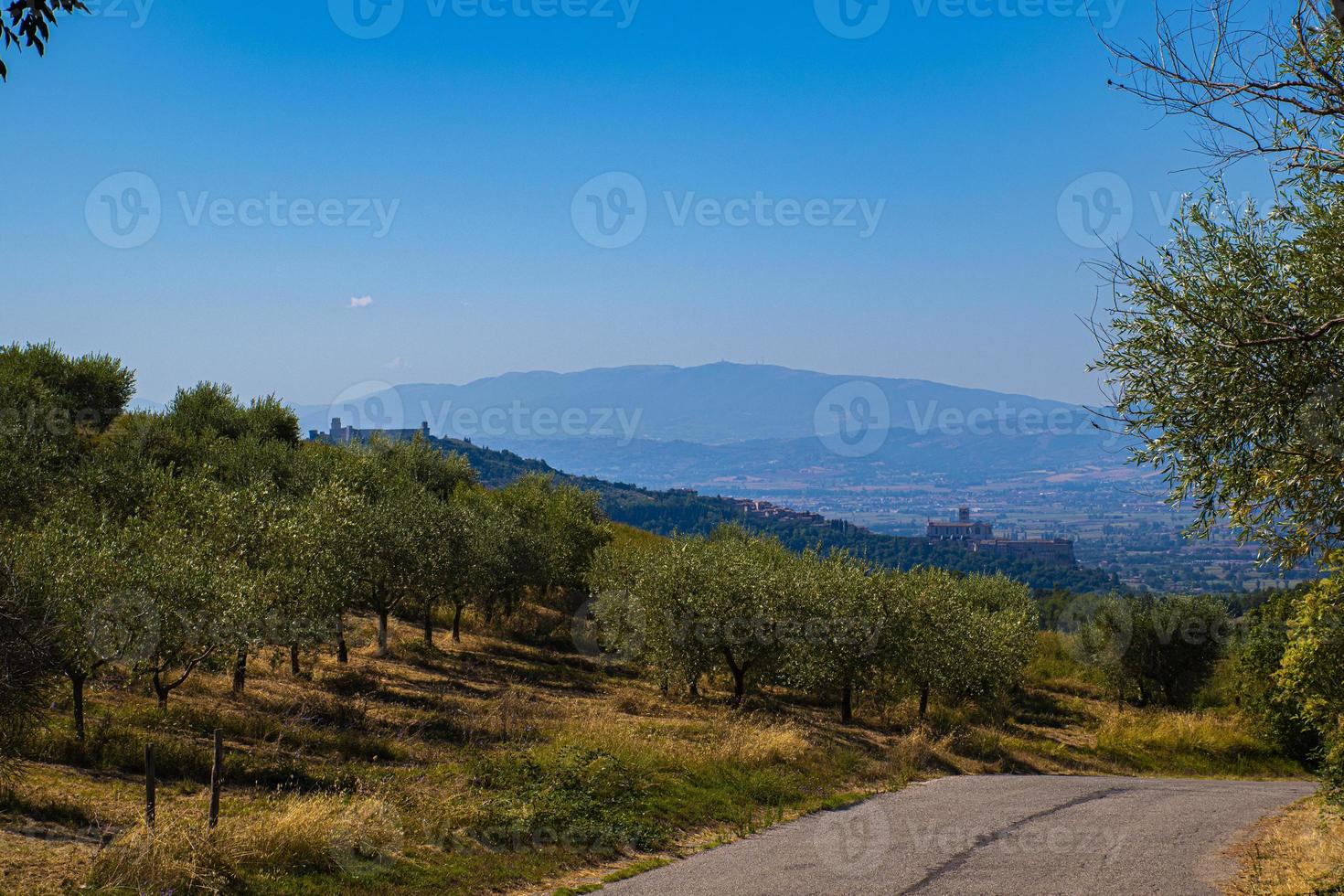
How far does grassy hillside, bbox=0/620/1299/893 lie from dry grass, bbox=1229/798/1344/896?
9621 mm

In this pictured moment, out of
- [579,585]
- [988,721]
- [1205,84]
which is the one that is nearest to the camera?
[1205,84]

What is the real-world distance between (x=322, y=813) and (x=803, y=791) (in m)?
13.4

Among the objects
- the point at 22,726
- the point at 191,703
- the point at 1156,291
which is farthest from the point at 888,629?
the point at 22,726

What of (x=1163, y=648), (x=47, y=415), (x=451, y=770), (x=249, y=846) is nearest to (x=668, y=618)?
(x=451, y=770)

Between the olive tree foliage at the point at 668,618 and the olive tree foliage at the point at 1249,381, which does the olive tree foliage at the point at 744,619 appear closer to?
the olive tree foliage at the point at 668,618

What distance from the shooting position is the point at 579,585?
219 ft

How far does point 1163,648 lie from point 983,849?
41.2 m

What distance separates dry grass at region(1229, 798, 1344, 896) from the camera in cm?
1480

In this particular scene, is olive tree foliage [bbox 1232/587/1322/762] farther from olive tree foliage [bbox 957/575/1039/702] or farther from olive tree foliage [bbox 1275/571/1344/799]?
olive tree foliage [bbox 1275/571/1344/799]

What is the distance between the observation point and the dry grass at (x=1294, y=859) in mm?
14797

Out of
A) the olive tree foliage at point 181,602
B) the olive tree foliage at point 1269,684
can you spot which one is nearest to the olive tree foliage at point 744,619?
the olive tree foliage at point 181,602

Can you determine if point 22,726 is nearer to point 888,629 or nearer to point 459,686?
point 459,686

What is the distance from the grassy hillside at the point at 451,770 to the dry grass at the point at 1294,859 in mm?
9621

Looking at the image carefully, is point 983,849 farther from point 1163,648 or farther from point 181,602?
point 1163,648
